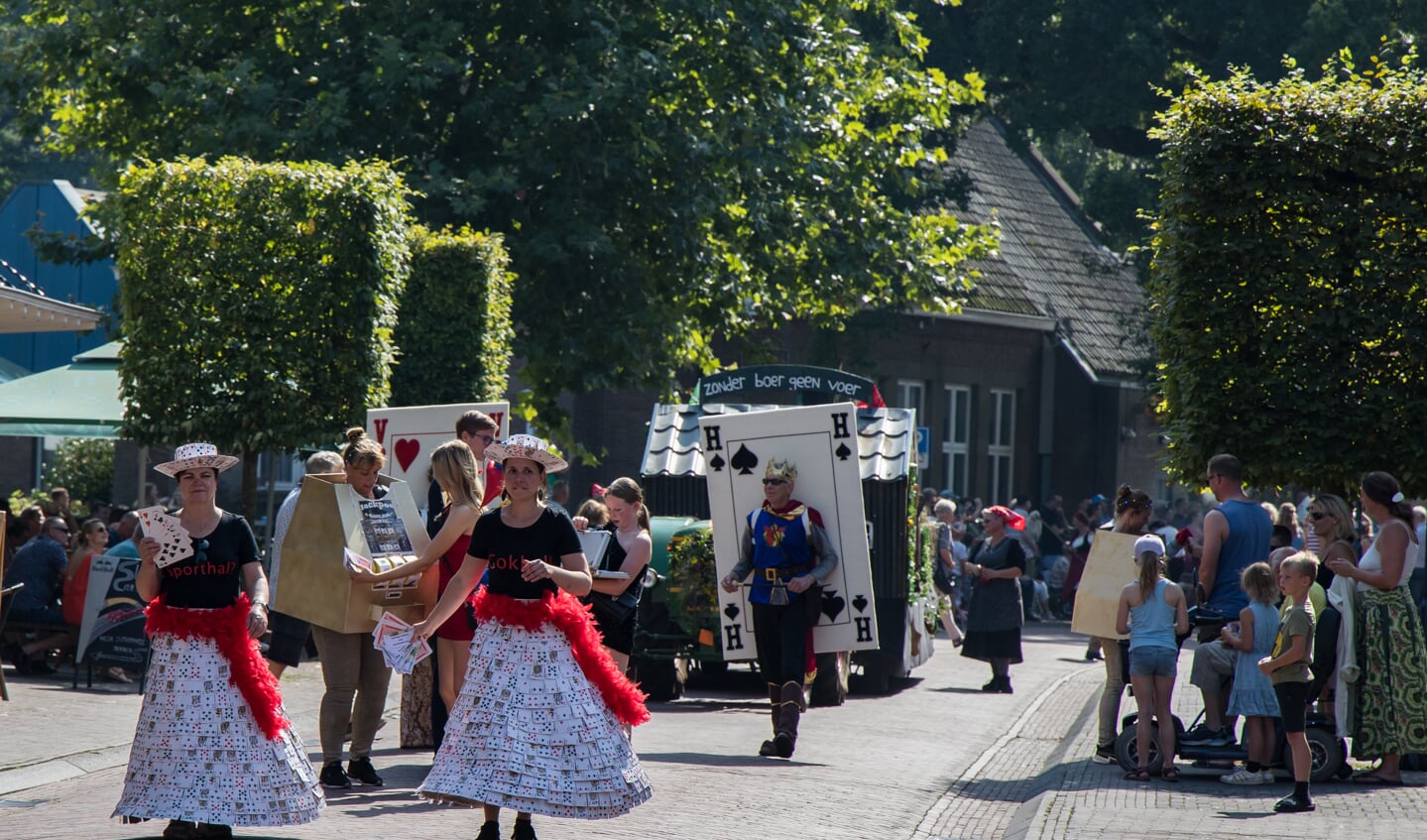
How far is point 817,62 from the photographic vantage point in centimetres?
2347

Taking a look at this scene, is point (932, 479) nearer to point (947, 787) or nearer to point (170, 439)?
point (170, 439)

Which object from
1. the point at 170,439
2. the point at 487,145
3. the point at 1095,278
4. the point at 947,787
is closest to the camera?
the point at 947,787

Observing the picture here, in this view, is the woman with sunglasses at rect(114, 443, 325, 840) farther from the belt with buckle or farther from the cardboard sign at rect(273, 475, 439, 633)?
the belt with buckle

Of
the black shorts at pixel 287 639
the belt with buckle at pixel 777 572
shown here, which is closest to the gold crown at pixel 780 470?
the belt with buckle at pixel 777 572

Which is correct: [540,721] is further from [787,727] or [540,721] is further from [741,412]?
[741,412]

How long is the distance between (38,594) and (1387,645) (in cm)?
1036

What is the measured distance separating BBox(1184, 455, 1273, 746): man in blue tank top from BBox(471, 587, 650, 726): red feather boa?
174 inches

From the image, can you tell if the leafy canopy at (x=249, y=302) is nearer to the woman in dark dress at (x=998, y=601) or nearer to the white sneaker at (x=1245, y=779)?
the woman in dark dress at (x=998, y=601)

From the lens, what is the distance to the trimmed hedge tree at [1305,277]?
38.3 feet

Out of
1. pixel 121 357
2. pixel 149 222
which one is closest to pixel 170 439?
pixel 121 357

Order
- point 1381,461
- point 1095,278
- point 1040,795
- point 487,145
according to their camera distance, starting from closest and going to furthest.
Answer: point 1040,795 < point 1381,461 < point 487,145 < point 1095,278

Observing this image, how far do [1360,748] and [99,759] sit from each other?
7231 mm

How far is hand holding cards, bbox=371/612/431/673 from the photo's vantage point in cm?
787

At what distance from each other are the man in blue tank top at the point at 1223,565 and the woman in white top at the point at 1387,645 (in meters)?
0.53
